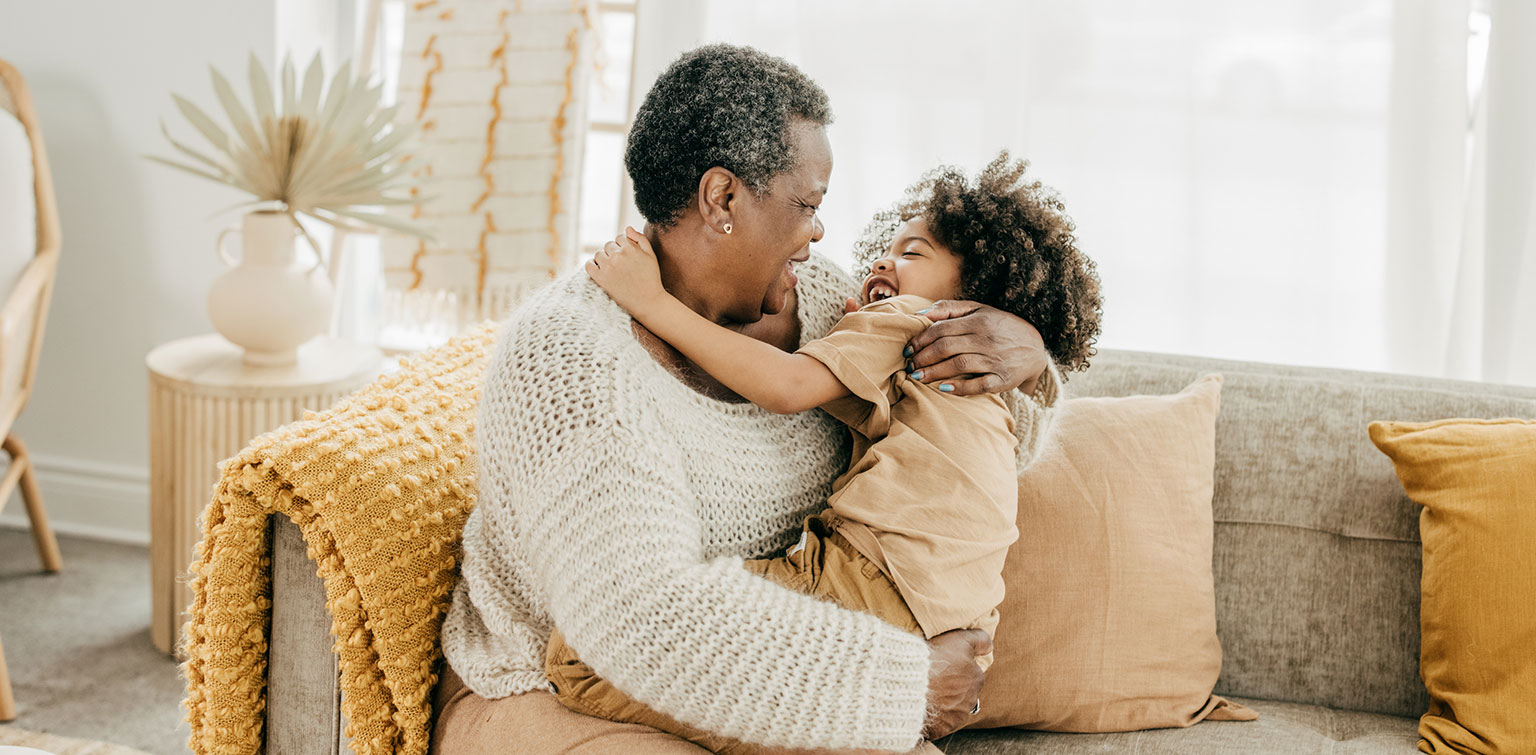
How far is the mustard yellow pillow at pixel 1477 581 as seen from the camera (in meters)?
1.44

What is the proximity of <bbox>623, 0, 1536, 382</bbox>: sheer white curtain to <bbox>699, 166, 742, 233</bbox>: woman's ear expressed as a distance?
4.70 feet

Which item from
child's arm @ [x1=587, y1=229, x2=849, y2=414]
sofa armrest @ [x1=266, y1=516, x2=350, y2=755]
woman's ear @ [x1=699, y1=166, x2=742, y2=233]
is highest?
woman's ear @ [x1=699, y1=166, x2=742, y2=233]

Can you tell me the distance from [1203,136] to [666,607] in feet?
6.49

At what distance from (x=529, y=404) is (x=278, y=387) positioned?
131cm

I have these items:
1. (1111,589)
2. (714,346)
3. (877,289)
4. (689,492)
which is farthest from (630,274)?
(1111,589)

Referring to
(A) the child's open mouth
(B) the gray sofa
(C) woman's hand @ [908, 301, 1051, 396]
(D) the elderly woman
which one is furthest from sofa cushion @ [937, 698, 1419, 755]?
(A) the child's open mouth

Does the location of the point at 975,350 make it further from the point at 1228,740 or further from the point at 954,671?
the point at 1228,740

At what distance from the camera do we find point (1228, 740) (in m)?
1.50

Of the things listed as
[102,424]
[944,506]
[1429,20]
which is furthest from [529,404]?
[102,424]

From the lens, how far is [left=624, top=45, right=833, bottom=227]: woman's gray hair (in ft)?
3.98

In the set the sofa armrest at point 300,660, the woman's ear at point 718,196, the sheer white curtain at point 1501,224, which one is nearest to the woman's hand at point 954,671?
the woman's ear at point 718,196

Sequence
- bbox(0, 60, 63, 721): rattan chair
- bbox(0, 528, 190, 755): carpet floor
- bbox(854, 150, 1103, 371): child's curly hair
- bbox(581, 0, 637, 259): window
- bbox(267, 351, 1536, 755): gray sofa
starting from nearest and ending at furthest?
bbox(854, 150, 1103, 371): child's curly hair
bbox(267, 351, 1536, 755): gray sofa
bbox(0, 528, 190, 755): carpet floor
bbox(0, 60, 63, 721): rattan chair
bbox(581, 0, 637, 259): window

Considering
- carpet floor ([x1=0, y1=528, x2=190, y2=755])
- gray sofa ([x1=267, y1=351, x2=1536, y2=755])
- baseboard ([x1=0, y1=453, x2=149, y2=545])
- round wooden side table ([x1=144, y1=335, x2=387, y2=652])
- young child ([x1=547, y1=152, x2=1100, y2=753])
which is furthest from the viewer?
baseboard ([x1=0, y1=453, x2=149, y2=545])

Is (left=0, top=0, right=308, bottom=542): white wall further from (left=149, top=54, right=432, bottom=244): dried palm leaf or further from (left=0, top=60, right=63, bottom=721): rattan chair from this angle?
(left=149, top=54, right=432, bottom=244): dried palm leaf
